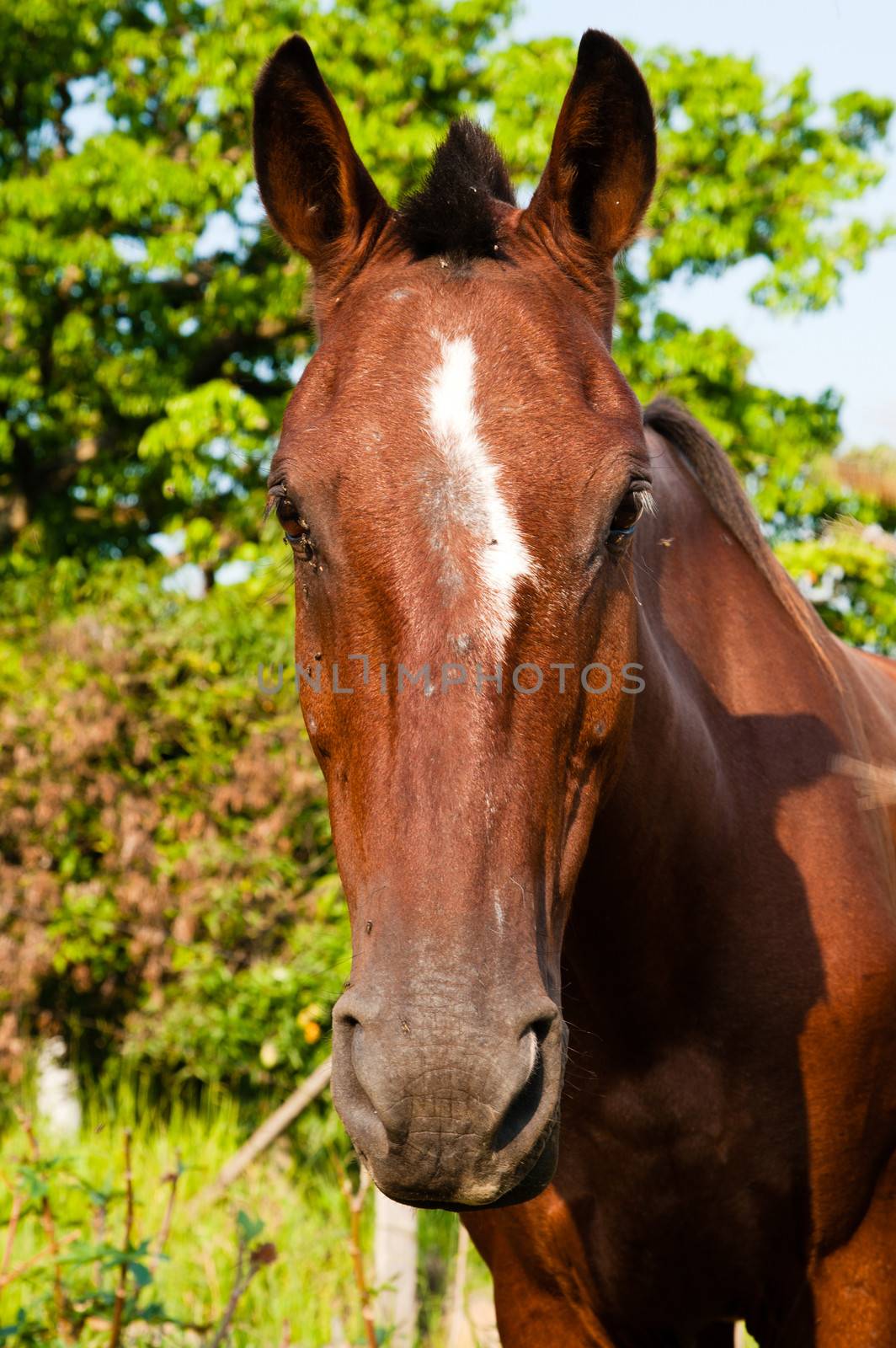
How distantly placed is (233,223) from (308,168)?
869 centimetres

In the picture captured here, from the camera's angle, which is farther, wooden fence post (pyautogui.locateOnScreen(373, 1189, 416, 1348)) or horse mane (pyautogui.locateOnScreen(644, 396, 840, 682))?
wooden fence post (pyautogui.locateOnScreen(373, 1189, 416, 1348))

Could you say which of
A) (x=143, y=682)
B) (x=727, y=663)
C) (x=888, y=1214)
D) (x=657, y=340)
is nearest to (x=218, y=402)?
(x=143, y=682)

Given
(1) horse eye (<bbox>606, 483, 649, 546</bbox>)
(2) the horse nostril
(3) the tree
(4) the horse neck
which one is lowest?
(2) the horse nostril

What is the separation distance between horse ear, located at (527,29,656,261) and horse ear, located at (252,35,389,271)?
0.35 m

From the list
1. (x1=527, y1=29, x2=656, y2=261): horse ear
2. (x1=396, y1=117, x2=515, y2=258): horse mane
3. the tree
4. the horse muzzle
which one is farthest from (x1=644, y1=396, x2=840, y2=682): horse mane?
the tree

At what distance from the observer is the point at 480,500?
2.01 metres

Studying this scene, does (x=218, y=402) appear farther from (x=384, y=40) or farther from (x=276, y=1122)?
(x=276, y=1122)

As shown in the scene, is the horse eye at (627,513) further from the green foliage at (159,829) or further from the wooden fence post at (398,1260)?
the green foliage at (159,829)

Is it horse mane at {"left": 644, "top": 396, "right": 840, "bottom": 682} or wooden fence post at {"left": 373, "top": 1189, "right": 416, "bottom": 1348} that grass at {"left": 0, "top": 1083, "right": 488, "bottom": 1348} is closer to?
wooden fence post at {"left": 373, "top": 1189, "right": 416, "bottom": 1348}

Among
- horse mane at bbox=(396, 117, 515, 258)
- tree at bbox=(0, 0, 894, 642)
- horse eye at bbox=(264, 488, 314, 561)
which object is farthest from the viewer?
tree at bbox=(0, 0, 894, 642)

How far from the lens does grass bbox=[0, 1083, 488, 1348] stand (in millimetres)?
3566

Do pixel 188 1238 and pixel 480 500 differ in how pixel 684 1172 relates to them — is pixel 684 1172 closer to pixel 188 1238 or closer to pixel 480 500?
pixel 480 500

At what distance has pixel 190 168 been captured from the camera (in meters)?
10.5

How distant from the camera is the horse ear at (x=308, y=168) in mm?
2582
